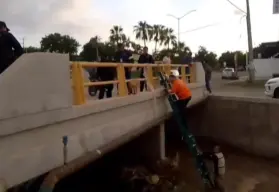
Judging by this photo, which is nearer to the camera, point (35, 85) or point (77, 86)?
point (35, 85)

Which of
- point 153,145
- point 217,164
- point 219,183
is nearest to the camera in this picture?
point 219,183

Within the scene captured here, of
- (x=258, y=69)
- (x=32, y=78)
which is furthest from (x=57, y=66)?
(x=258, y=69)

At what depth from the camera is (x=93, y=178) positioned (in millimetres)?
10453

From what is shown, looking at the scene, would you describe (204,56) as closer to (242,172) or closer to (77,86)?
(242,172)

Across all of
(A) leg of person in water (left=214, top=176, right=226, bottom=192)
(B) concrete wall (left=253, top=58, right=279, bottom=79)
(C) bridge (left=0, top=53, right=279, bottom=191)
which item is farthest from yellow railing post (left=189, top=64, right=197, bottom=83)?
(B) concrete wall (left=253, top=58, right=279, bottom=79)

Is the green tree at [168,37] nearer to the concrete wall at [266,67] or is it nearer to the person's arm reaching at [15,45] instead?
the concrete wall at [266,67]

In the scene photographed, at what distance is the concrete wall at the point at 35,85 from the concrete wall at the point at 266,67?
135ft

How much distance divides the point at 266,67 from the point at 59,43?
33.9 m

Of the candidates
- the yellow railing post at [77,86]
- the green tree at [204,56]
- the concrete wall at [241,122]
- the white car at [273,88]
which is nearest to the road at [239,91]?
the green tree at [204,56]

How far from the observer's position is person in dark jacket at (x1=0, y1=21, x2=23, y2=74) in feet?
18.1

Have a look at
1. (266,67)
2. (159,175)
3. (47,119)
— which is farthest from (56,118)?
(266,67)

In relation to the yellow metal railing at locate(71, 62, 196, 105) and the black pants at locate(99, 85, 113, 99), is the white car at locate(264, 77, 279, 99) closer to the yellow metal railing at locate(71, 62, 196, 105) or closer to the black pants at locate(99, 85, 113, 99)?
the yellow metal railing at locate(71, 62, 196, 105)

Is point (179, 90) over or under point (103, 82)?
under

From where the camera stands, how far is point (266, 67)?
4466cm
